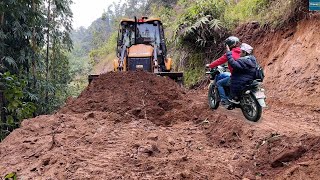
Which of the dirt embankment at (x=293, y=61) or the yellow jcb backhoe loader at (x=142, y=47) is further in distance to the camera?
the yellow jcb backhoe loader at (x=142, y=47)

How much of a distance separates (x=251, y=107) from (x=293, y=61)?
13.4 ft

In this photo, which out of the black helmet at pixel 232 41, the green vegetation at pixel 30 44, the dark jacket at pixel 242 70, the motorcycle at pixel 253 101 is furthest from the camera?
the green vegetation at pixel 30 44

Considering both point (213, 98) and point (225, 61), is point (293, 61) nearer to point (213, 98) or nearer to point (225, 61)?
point (213, 98)

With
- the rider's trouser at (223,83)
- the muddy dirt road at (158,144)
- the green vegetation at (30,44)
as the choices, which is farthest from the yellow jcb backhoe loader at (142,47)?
the rider's trouser at (223,83)

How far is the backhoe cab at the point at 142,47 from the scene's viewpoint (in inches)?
457

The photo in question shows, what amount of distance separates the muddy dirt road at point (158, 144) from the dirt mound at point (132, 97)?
30mm

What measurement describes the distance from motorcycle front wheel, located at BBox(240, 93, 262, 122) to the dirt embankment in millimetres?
2098

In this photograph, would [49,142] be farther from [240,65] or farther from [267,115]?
[267,115]

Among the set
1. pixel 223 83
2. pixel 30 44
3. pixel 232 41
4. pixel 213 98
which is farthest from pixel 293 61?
pixel 30 44

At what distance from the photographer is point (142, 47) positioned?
1178 centimetres

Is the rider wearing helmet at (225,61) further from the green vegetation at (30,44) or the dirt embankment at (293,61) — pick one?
the green vegetation at (30,44)

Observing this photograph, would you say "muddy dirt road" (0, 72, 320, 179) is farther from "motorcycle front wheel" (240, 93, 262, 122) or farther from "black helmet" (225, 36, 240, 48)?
"black helmet" (225, 36, 240, 48)

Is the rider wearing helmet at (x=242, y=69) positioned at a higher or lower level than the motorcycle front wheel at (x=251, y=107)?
higher

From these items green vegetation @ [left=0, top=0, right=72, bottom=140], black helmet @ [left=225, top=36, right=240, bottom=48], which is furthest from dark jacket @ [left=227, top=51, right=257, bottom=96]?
green vegetation @ [left=0, top=0, right=72, bottom=140]
